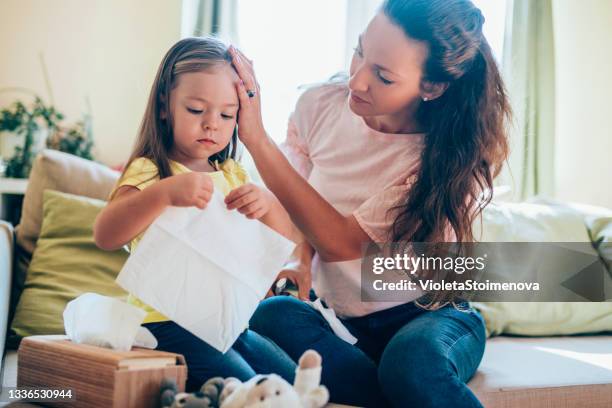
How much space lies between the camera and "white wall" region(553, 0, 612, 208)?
2822 mm

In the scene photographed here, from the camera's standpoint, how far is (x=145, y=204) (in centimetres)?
104

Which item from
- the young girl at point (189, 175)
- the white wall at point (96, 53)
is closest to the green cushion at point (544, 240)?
the young girl at point (189, 175)

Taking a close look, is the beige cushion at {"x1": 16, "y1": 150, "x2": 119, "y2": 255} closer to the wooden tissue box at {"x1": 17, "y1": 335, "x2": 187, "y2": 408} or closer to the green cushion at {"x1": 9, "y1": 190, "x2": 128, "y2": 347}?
the green cushion at {"x1": 9, "y1": 190, "x2": 128, "y2": 347}

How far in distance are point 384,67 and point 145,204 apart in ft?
1.86

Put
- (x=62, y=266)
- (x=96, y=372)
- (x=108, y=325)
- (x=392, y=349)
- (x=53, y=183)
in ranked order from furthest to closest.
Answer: (x=53, y=183), (x=62, y=266), (x=392, y=349), (x=108, y=325), (x=96, y=372)

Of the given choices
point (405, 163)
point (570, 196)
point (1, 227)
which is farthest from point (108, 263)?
point (570, 196)

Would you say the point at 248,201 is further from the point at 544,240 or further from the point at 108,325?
the point at 544,240

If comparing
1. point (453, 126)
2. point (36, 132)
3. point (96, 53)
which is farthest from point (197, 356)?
point (96, 53)

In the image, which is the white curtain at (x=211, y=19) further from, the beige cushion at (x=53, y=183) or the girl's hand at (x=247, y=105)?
the girl's hand at (x=247, y=105)

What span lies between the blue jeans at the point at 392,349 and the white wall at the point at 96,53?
1605 millimetres

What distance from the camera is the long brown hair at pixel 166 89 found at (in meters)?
1.20

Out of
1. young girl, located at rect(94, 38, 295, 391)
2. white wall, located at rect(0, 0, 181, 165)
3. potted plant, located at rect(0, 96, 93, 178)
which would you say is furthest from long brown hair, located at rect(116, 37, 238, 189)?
white wall, located at rect(0, 0, 181, 165)

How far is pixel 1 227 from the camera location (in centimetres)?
166

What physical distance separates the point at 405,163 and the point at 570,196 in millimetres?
1719
